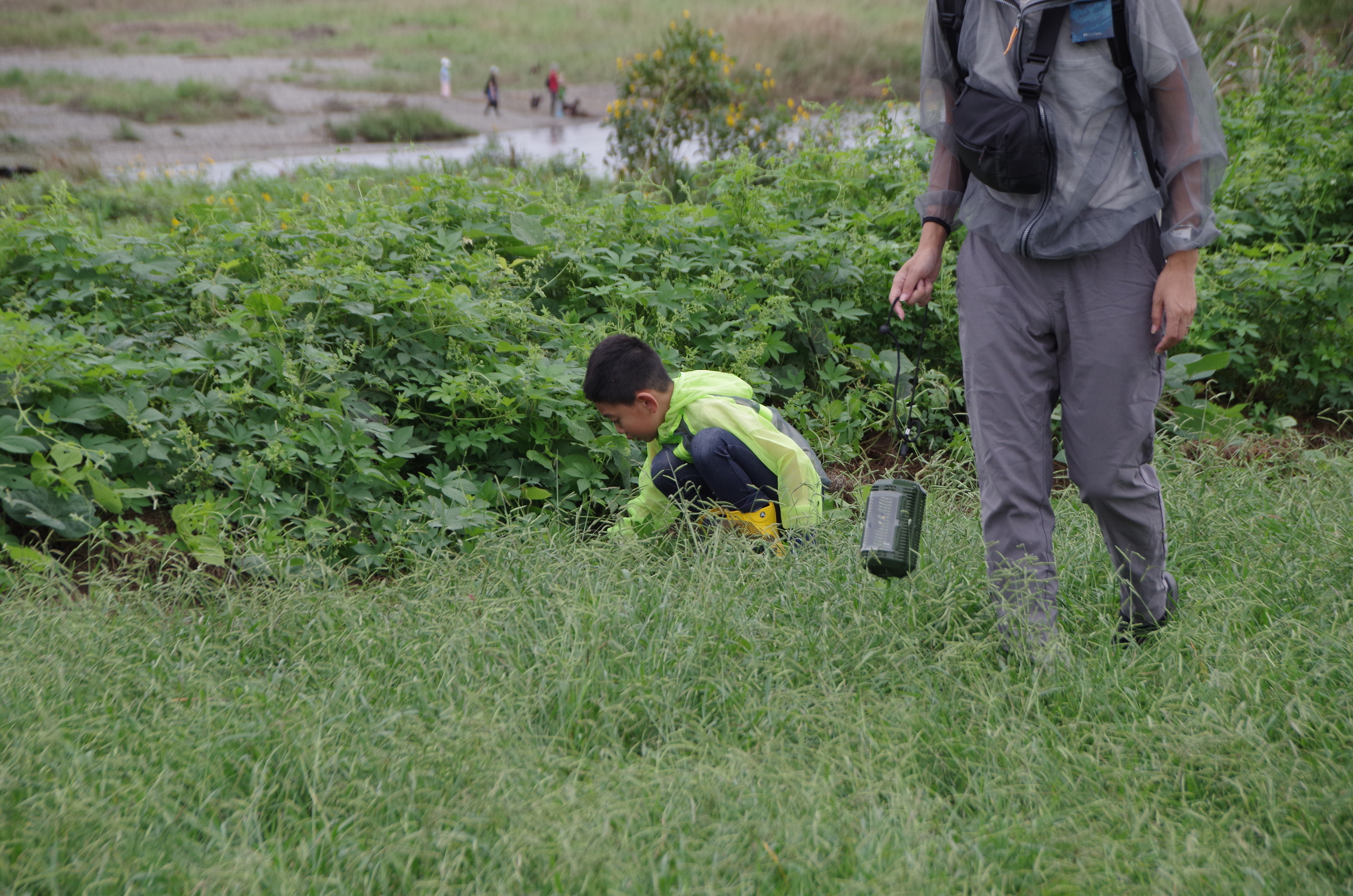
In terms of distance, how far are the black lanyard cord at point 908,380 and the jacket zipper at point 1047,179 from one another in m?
0.37

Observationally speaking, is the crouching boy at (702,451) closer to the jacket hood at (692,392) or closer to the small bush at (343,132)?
the jacket hood at (692,392)

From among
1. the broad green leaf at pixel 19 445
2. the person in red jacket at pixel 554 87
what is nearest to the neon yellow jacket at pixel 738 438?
the broad green leaf at pixel 19 445

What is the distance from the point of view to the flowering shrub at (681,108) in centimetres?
911

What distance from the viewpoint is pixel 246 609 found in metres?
2.74

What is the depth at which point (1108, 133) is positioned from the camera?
2.33 metres

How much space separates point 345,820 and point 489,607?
83 centimetres

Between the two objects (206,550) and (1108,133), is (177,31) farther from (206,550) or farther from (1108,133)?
(1108,133)

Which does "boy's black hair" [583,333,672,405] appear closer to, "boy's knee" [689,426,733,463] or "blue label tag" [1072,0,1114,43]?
"boy's knee" [689,426,733,463]

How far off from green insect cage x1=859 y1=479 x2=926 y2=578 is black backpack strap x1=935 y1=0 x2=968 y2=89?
3.34 ft

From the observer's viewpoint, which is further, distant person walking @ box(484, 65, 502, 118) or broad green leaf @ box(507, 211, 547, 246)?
distant person walking @ box(484, 65, 502, 118)

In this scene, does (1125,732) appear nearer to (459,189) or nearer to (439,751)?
(439,751)

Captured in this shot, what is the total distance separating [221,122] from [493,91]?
535 centimetres

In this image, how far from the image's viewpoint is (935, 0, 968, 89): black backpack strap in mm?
2443

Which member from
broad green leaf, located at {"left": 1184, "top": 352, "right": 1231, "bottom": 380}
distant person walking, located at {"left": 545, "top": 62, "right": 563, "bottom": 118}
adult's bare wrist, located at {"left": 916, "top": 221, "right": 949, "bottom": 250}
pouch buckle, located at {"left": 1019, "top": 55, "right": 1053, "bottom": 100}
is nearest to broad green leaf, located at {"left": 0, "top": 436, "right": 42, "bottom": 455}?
adult's bare wrist, located at {"left": 916, "top": 221, "right": 949, "bottom": 250}
